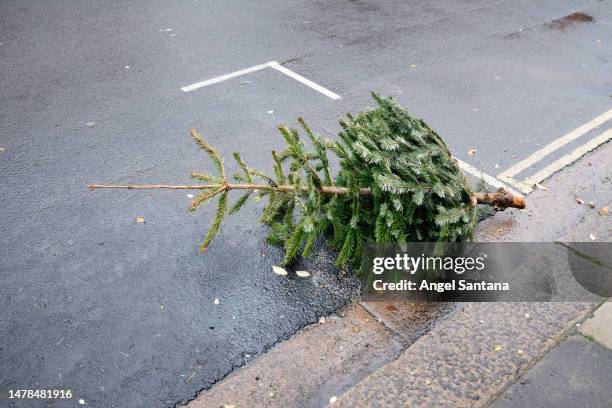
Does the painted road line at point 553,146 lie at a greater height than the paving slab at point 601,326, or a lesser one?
greater

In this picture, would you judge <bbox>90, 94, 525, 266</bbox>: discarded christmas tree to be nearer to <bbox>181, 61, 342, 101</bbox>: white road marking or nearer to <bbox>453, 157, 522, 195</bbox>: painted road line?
<bbox>453, 157, 522, 195</bbox>: painted road line

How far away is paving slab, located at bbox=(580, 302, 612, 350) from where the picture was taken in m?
3.92

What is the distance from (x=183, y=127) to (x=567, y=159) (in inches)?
172

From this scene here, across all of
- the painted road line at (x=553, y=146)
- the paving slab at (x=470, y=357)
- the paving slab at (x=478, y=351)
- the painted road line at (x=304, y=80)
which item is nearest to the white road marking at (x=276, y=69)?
the painted road line at (x=304, y=80)

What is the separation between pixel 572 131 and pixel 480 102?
3.82ft

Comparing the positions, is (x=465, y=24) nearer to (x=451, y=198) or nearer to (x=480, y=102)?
(x=480, y=102)

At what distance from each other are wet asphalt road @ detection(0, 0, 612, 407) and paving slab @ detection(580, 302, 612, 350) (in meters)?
1.81

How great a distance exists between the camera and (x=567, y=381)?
3646 millimetres

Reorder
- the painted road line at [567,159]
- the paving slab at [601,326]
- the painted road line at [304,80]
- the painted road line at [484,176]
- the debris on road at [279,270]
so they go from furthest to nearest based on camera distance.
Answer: the painted road line at [304,80]
the painted road line at [567,159]
the painted road line at [484,176]
the debris on road at [279,270]
the paving slab at [601,326]

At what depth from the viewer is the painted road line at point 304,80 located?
7.17 metres

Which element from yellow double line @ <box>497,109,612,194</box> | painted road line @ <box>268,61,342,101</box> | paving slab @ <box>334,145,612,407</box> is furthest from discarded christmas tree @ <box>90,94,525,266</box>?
painted road line @ <box>268,61,342,101</box>

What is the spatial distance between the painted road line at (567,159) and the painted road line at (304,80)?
2675 mm

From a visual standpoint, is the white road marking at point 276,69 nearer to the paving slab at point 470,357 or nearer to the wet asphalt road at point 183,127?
the wet asphalt road at point 183,127

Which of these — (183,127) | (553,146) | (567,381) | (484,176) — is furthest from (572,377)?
(183,127)
